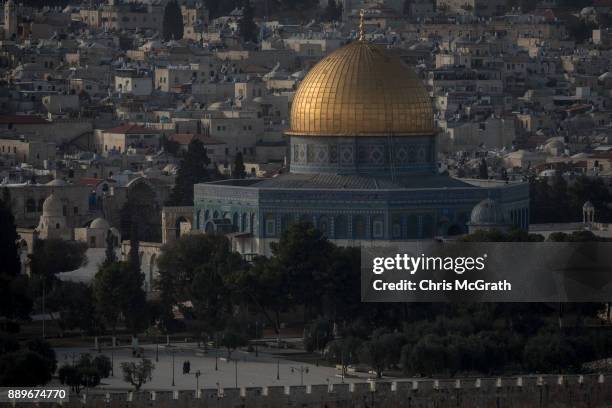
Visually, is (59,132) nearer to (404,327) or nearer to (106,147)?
(106,147)

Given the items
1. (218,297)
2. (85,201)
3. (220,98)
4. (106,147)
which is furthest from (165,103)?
(218,297)

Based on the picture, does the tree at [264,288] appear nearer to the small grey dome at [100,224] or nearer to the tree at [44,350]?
the tree at [44,350]

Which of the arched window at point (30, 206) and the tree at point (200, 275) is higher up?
the tree at point (200, 275)

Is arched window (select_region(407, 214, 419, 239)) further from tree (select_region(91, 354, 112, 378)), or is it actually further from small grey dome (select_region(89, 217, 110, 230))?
tree (select_region(91, 354, 112, 378))

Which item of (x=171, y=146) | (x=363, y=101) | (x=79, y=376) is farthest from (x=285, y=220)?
(x=171, y=146)

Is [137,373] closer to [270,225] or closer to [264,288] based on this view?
[264,288]

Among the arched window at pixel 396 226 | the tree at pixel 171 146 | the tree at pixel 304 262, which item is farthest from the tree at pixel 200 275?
the tree at pixel 171 146

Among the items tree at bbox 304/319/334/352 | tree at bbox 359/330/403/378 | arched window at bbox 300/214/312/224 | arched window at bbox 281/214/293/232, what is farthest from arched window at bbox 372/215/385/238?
tree at bbox 359/330/403/378
